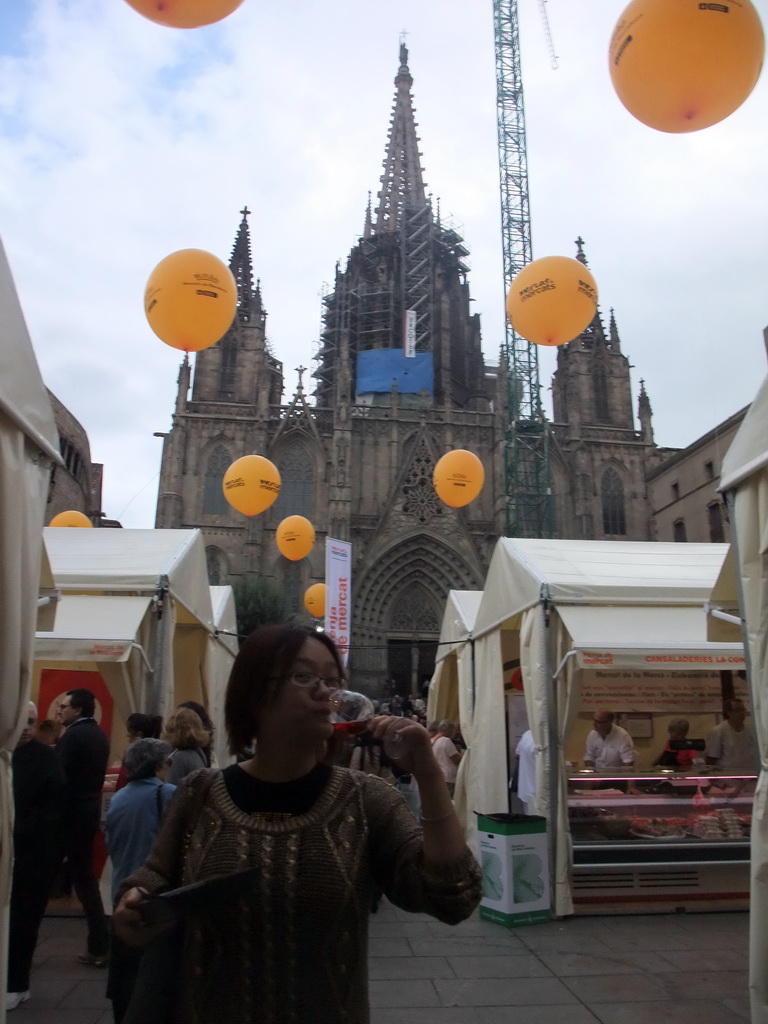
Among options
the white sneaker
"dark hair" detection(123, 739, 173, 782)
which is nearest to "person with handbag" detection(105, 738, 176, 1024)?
"dark hair" detection(123, 739, 173, 782)

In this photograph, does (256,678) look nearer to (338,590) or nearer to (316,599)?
(316,599)

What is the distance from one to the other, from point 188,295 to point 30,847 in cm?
513

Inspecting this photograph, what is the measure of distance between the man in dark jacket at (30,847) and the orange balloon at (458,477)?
9771 millimetres

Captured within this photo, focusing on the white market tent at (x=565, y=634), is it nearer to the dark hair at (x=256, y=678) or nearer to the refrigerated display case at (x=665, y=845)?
the refrigerated display case at (x=665, y=845)

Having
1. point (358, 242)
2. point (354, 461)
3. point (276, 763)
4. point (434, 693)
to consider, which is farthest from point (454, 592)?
point (358, 242)

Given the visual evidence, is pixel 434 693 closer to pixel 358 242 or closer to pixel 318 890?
pixel 318 890

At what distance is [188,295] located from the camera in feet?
24.1

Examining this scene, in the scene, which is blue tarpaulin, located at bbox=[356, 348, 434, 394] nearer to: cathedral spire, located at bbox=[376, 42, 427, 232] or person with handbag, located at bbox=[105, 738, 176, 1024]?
cathedral spire, located at bbox=[376, 42, 427, 232]

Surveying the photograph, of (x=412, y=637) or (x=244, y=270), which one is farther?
(x=244, y=270)

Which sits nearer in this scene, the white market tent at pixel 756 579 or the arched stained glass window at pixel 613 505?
the white market tent at pixel 756 579

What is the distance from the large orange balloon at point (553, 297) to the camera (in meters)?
7.84

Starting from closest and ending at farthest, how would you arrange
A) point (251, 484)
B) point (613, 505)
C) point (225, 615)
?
point (225, 615) → point (251, 484) → point (613, 505)

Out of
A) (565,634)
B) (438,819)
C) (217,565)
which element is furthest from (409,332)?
(438,819)

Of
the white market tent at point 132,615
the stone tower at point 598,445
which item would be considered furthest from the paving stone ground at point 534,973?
the stone tower at point 598,445
